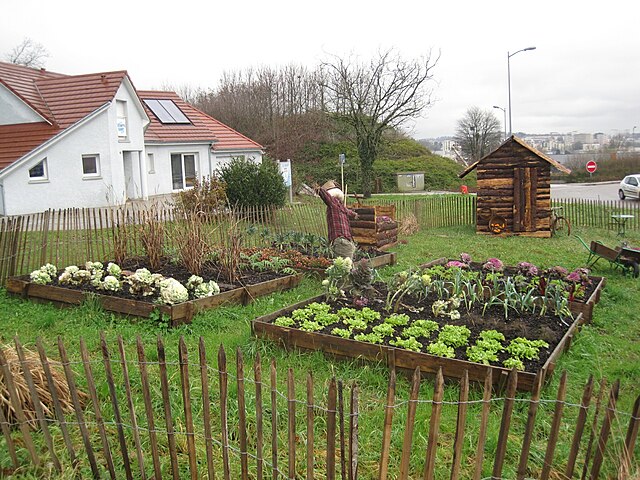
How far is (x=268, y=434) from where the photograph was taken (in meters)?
4.28

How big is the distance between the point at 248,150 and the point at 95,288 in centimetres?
2317

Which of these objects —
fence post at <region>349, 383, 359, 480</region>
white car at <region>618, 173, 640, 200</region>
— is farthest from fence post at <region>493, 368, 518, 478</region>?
white car at <region>618, 173, 640, 200</region>

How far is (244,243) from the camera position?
36.9 feet

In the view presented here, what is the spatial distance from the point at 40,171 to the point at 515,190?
16.5 meters

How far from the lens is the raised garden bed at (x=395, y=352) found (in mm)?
4945

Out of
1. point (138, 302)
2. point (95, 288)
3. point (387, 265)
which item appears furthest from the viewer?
point (387, 265)

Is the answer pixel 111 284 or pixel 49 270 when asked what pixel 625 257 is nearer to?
pixel 111 284

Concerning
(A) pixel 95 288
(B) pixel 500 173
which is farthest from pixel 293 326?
(B) pixel 500 173

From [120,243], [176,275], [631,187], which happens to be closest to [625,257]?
[176,275]

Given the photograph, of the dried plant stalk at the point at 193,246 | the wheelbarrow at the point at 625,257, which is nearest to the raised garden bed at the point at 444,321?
the wheelbarrow at the point at 625,257

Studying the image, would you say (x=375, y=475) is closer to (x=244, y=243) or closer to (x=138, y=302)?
(x=138, y=302)

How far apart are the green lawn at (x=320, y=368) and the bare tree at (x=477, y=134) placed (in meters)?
44.0

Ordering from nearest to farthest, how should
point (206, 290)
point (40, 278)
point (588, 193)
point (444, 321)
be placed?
point (444, 321) → point (206, 290) → point (40, 278) → point (588, 193)

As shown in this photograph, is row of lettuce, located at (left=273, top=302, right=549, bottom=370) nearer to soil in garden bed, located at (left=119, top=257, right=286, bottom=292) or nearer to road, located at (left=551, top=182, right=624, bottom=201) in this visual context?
soil in garden bed, located at (left=119, top=257, right=286, bottom=292)
